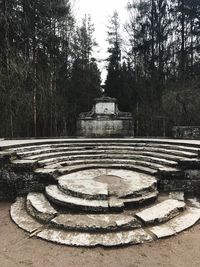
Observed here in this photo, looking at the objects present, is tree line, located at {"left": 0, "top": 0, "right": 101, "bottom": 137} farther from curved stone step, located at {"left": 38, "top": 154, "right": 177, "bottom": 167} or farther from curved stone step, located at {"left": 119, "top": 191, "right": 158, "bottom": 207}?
curved stone step, located at {"left": 119, "top": 191, "right": 158, "bottom": 207}

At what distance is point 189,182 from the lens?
5.71m

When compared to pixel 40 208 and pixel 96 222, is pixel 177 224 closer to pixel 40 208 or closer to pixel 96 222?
pixel 96 222

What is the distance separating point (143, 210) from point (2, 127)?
9.24 meters

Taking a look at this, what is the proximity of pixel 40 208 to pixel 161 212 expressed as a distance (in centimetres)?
209

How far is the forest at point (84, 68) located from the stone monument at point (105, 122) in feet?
9.53

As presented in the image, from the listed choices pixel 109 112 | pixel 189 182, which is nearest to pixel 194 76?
pixel 109 112

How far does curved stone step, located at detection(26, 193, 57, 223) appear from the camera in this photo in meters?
4.18

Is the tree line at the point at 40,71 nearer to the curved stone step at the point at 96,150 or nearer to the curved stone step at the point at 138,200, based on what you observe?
the curved stone step at the point at 96,150

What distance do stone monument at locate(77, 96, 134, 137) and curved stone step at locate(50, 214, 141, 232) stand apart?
7.25 metres

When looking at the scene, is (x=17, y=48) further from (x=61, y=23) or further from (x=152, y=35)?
(x=152, y=35)

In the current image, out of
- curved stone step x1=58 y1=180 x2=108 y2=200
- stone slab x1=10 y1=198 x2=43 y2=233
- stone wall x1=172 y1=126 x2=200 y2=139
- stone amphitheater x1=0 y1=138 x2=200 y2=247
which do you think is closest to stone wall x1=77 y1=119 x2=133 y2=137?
stone wall x1=172 y1=126 x2=200 y2=139

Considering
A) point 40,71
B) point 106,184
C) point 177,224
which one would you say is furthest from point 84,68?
point 177,224

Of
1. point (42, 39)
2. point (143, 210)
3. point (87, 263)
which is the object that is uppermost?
point (42, 39)

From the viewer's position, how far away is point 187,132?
977cm
